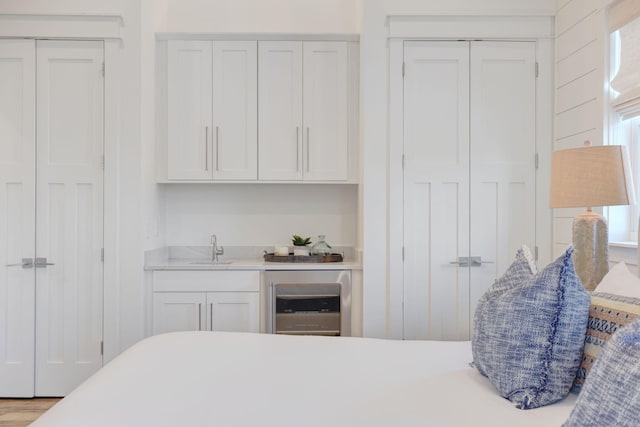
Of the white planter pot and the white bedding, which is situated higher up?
the white planter pot

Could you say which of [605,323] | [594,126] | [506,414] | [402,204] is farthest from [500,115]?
[506,414]

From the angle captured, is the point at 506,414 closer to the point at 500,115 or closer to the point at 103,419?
the point at 103,419

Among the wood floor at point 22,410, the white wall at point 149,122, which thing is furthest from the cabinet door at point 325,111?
the wood floor at point 22,410

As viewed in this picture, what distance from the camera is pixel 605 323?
1317 millimetres

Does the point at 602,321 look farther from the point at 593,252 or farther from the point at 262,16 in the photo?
the point at 262,16

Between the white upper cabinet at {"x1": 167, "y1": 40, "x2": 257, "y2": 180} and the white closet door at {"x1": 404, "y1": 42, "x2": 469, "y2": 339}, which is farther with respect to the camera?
the white upper cabinet at {"x1": 167, "y1": 40, "x2": 257, "y2": 180}

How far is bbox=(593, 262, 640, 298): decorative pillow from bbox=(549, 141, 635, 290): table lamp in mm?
460

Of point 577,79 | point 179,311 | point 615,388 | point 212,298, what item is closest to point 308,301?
point 212,298

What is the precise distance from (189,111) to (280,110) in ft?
2.10

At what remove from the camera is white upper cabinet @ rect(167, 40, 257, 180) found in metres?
3.50

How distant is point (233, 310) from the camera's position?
3.29 m

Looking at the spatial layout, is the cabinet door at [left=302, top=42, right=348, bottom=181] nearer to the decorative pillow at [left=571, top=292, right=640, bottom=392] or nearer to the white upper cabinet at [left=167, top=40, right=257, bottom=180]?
the white upper cabinet at [left=167, top=40, right=257, bottom=180]

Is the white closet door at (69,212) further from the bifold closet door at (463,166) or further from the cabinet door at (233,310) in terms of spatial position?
the bifold closet door at (463,166)

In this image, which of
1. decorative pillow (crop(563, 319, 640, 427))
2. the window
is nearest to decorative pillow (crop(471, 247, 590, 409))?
decorative pillow (crop(563, 319, 640, 427))
